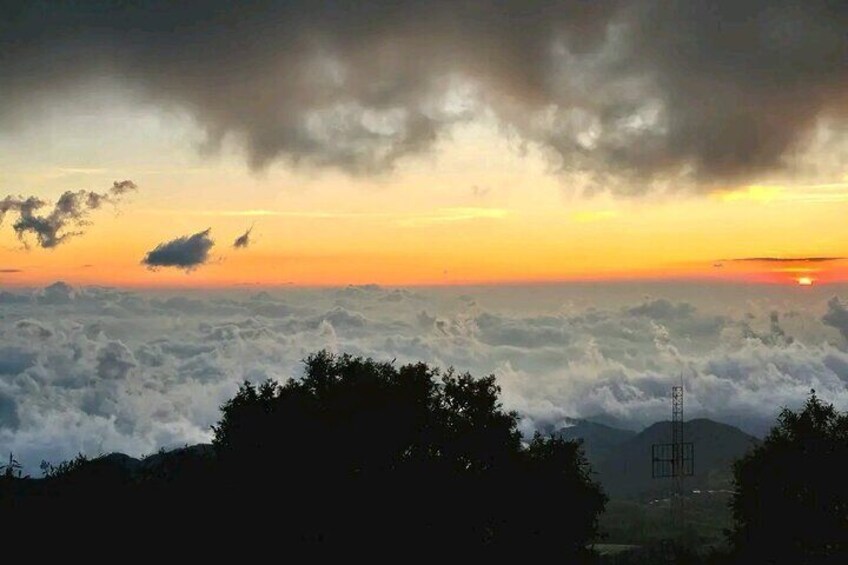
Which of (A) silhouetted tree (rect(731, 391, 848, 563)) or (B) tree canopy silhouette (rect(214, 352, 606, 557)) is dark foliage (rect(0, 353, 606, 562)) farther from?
(A) silhouetted tree (rect(731, 391, 848, 563))

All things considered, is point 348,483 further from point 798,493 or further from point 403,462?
point 798,493

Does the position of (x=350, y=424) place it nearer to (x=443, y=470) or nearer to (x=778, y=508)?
(x=443, y=470)

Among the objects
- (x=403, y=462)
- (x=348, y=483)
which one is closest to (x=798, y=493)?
(x=403, y=462)

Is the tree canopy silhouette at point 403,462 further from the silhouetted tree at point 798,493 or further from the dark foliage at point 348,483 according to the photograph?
the silhouetted tree at point 798,493

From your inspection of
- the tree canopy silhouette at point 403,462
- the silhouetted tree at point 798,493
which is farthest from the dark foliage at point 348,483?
the silhouetted tree at point 798,493

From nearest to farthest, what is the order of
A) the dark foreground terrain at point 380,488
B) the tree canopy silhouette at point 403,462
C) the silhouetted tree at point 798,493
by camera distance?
the dark foreground terrain at point 380,488 → the tree canopy silhouette at point 403,462 → the silhouetted tree at point 798,493

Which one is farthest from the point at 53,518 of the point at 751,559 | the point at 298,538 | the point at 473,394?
the point at 751,559

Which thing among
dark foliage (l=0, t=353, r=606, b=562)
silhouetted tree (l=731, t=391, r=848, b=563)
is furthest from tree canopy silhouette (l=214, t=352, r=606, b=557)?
silhouetted tree (l=731, t=391, r=848, b=563)

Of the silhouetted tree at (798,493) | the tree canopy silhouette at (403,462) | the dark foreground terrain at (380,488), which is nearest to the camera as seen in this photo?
the dark foreground terrain at (380,488)
